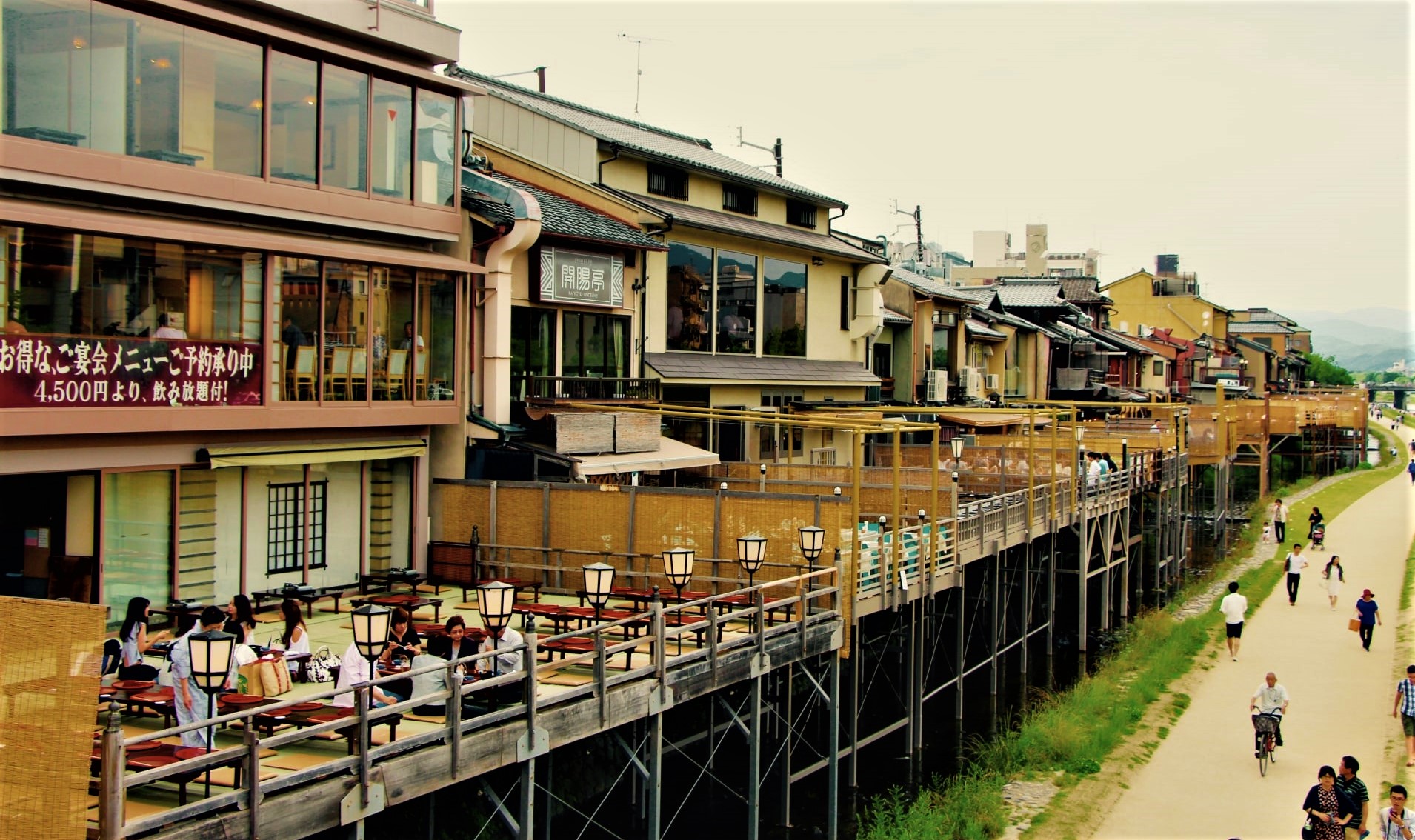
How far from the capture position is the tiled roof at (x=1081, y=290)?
240 feet

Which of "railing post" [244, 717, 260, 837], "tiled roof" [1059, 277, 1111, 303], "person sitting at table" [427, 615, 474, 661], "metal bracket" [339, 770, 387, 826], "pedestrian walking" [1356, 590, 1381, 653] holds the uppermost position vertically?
"tiled roof" [1059, 277, 1111, 303]

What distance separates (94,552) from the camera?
15273 mm

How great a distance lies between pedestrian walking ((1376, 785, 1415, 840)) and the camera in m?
13.8

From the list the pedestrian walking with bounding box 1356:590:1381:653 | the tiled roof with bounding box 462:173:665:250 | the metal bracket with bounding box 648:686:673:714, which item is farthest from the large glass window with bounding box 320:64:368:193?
the pedestrian walking with bounding box 1356:590:1381:653

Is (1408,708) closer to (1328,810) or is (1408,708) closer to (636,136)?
(1328,810)

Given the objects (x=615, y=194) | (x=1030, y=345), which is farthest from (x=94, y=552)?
(x=1030, y=345)

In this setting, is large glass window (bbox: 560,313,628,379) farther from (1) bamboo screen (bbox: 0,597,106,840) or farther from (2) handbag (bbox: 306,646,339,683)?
(1) bamboo screen (bbox: 0,597,106,840)

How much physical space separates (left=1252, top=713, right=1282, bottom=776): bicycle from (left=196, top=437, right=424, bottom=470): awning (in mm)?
14567

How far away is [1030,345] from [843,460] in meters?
26.2

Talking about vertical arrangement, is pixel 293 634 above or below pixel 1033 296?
below

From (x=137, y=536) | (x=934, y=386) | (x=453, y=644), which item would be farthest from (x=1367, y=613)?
(x=137, y=536)

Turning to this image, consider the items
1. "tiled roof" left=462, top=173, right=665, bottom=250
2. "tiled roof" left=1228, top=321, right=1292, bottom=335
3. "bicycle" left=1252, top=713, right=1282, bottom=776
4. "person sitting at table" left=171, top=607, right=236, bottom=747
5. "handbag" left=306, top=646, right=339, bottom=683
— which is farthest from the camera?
"tiled roof" left=1228, top=321, right=1292, bottom=335

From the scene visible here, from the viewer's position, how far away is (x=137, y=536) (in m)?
15.9

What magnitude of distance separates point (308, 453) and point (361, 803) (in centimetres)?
876
